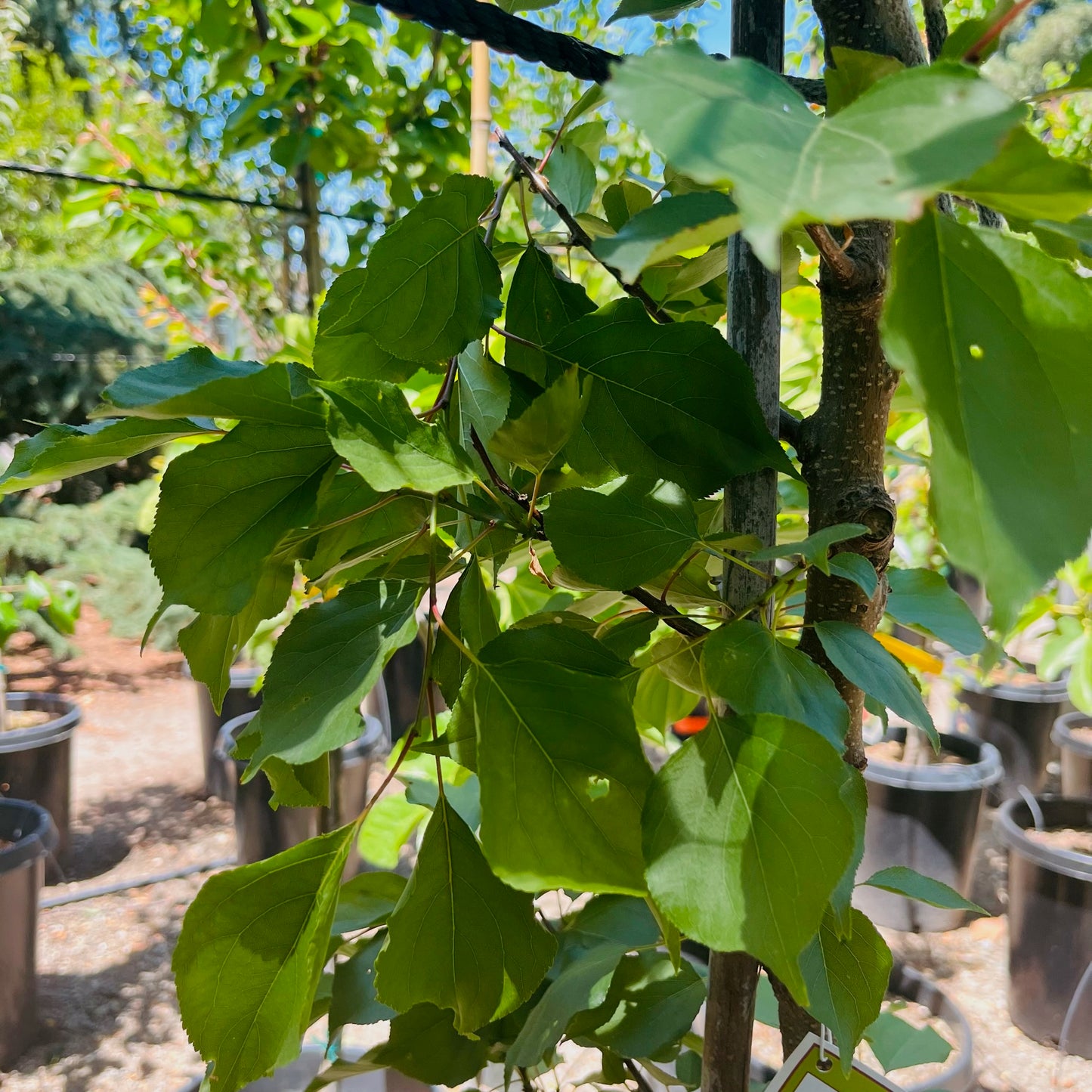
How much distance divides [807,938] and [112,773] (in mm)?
2288

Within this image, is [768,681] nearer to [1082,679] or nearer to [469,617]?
[469,617]

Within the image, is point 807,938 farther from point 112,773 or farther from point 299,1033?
point 112,773

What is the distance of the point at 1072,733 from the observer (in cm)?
168

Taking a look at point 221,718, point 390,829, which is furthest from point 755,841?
point 221,718

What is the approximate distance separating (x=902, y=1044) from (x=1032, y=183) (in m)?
0.47

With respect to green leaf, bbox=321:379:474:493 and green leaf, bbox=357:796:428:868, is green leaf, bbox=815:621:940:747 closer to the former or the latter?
green leaf, bbox=321:379:474:493

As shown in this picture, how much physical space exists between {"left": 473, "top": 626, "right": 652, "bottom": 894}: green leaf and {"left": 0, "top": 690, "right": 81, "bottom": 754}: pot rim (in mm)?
1764

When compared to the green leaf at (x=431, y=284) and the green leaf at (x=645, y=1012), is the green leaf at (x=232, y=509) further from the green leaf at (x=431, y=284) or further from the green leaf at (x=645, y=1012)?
the green leaf at (x=645, y=1012)

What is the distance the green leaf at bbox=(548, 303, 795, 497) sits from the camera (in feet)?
0.79

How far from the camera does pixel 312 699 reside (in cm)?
23

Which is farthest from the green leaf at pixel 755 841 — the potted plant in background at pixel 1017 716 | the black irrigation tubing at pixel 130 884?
the potted plant in background at pixel 1017 716

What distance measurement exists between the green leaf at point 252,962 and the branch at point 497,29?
27 cm

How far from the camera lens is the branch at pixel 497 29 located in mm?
303

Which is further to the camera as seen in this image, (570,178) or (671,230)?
(570,178)
